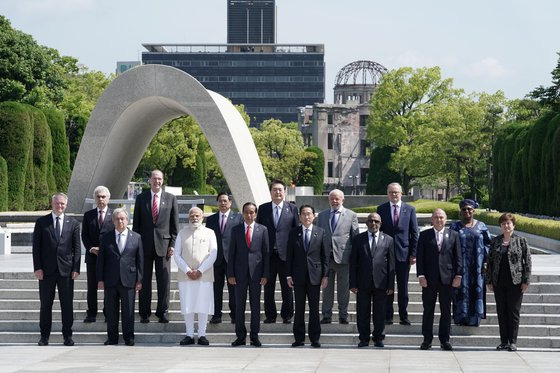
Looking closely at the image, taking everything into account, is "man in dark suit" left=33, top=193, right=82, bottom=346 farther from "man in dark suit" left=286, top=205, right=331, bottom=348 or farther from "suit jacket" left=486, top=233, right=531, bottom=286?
"suit jacket" left=486, top=233, right=531, bottom=286

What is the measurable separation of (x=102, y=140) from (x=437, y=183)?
2553 inches

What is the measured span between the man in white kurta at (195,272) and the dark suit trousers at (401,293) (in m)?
2.21

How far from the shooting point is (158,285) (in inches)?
537

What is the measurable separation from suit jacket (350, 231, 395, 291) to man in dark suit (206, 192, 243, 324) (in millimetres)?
1547

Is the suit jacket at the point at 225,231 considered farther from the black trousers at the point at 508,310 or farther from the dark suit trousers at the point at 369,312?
the black trousers at the point at 508,310

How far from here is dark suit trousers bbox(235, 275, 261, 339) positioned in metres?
12.9

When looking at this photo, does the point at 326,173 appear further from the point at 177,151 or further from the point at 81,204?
the point at 81,204

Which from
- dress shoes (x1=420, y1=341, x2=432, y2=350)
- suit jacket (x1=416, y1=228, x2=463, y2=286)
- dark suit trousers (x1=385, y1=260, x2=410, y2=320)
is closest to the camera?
dress shoes (x1=420, y1=341, x2=432, y2=350)

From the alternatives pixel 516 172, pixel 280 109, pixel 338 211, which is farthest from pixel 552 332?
pixel 280 109

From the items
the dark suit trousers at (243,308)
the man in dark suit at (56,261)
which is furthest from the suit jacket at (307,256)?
the man in dark suit at (56,261)

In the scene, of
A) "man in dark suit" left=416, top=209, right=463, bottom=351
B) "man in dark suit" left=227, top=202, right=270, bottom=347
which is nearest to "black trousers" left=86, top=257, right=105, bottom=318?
"man in dark suit" left=227, top=202, right=270, bottom=347

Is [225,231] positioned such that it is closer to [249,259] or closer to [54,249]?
[249,259]

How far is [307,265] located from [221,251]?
121cm

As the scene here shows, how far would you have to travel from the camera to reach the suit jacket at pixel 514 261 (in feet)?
41.4
